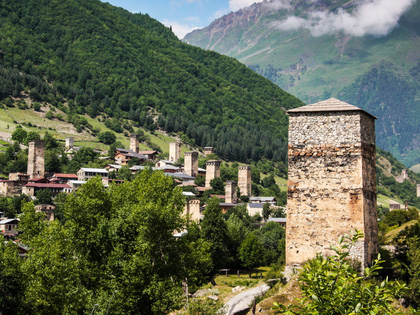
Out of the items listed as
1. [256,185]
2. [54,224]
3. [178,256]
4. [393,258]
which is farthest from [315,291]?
[256,185]

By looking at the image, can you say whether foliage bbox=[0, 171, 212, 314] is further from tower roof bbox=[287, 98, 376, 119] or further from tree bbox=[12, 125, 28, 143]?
tree bbox=[12, 125, 28, 143]

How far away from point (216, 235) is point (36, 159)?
55.5 metres

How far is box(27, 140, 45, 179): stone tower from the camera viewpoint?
103312mm

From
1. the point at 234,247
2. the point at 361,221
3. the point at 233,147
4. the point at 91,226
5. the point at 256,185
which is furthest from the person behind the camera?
the point at 233,147

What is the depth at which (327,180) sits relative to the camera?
818 inches

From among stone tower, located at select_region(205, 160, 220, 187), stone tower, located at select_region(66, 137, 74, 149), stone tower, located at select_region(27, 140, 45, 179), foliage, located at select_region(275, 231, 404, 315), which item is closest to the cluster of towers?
stone tower, located at select_region(205, 160, 220, 187)

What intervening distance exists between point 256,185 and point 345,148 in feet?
363

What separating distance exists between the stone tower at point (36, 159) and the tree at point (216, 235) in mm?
50672

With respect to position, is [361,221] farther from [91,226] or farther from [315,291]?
[91,226]

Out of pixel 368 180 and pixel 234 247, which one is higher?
pixel 368 180

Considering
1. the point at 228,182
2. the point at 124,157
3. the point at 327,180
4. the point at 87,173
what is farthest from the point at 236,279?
the point at 124,157

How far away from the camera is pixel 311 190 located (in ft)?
68.5

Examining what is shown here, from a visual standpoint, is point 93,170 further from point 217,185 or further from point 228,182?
point 228,182

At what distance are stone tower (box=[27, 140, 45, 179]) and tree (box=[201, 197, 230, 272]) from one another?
166 feet
